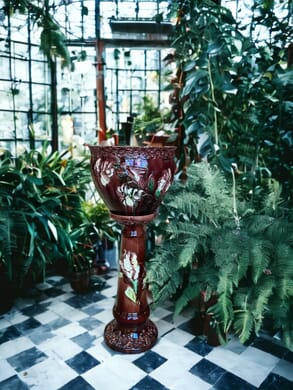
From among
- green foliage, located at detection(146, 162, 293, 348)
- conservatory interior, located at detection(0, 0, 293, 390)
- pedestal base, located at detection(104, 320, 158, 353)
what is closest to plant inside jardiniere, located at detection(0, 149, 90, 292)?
conservatory interior, located at detection(0, 0, 293, 390)

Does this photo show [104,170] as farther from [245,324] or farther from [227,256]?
[245,324]

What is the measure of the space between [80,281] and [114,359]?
730 millimetres

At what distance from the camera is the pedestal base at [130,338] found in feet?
5.04

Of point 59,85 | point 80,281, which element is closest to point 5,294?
point 80,281

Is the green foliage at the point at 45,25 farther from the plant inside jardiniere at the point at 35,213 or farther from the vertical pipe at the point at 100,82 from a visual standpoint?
the plant inside jardiniere at the point at 35,213

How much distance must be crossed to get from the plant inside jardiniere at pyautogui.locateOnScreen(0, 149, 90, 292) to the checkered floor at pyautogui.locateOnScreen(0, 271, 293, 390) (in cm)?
30

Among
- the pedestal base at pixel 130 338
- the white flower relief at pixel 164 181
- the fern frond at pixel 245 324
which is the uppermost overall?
the white flower relief at pixel 164 181

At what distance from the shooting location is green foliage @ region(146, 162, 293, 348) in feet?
3.97

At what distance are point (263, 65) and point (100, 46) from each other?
50.0 inches

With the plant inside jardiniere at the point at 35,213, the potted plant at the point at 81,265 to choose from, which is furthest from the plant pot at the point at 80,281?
the plant inside jardiniere at the point at 35,213

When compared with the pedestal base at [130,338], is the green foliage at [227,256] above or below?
above

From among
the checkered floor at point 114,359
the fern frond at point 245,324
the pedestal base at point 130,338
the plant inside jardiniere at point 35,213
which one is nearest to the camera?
the fern frond at point 245,324

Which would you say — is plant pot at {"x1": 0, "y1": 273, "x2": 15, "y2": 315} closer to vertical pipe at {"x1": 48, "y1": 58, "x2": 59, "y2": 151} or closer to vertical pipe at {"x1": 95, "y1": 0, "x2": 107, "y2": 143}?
vertical pipe at {"x1": 95, "y1": 0, "x2": 107, "y2": 143}

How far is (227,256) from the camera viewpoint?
4.15 ft
